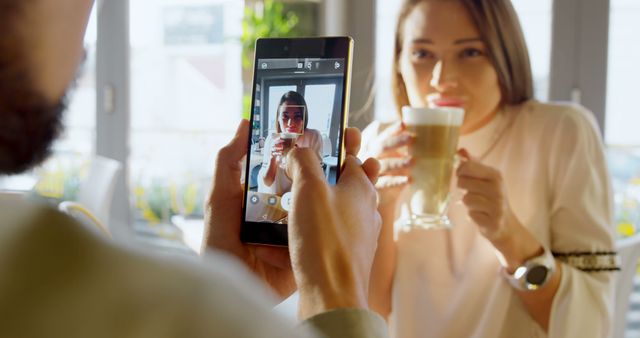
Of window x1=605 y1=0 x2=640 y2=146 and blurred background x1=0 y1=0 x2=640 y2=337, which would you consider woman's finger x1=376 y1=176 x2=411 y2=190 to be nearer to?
blurred background x1=0 y1=0 x2=640 y2=337

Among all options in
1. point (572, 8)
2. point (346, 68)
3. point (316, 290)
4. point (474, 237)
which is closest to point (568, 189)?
point (474, 237)

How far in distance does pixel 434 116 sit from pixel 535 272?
311mm

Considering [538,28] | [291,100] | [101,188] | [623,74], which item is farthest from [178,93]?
[291,100]

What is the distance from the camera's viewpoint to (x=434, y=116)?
1137 millimetres

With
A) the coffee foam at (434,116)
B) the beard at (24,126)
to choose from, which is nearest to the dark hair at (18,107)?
the beard at (24,126)

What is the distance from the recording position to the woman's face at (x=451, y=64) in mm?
1334

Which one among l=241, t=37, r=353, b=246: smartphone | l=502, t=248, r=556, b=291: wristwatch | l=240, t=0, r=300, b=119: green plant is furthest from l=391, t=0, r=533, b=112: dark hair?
l=240, t=0, r=300, b=119: green plant

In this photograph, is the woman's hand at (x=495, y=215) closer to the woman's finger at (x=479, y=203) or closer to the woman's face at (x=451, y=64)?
the woman's finger at (x=479, y=203)

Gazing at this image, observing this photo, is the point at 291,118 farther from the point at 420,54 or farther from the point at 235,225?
the point at 420,54

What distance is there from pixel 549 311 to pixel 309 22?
8.61ft

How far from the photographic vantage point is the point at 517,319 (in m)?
1.24

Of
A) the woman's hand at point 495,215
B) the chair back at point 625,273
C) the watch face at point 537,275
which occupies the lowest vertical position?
the chair back at point 625,273

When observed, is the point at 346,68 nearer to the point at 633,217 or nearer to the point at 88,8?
the point at 88,8

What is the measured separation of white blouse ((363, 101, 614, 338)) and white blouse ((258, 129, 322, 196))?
1.83ft
